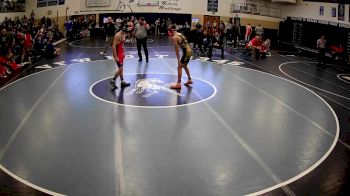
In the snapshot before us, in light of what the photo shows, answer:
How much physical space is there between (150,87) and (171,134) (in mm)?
3688

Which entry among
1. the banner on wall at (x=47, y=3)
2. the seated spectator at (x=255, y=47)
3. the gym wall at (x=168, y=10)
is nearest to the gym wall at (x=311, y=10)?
the gym wall at (x=168, y=10)

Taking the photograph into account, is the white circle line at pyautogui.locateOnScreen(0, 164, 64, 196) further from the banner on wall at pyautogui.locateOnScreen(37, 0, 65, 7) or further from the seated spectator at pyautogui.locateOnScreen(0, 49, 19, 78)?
the banner on wall at pyautogui.locateOnScreen(37, 0, 65, 7)

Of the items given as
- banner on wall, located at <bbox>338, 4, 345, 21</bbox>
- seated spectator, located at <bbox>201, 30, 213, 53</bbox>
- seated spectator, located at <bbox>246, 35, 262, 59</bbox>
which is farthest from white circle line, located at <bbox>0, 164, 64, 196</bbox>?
banner on wall, located at <bbox>338, 4, 345, 21</bbox>

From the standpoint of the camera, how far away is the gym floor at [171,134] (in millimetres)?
5508

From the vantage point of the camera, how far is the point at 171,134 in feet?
24.2

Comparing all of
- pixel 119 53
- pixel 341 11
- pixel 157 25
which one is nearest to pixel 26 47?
pixel 119 53

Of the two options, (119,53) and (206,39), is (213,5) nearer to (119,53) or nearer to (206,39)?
(206,39)

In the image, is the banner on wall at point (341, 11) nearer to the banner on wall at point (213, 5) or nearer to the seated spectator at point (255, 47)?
the seated spectator at point (255, 47)

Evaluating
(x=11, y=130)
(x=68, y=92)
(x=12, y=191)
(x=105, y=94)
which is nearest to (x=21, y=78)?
(x=68, y=92)

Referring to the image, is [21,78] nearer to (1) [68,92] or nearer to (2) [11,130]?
(1) [68,92]

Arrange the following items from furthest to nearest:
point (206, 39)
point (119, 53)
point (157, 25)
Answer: point (157, 25), point (206, 39), point (119, 53)

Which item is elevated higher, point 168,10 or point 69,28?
point 168,10

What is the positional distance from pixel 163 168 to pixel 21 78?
25.0 feet

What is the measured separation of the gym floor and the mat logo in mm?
28
